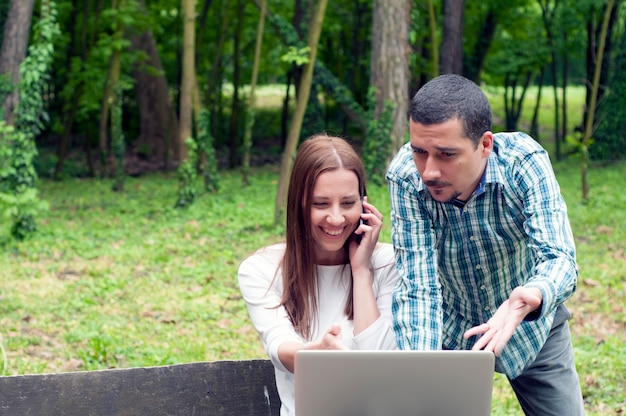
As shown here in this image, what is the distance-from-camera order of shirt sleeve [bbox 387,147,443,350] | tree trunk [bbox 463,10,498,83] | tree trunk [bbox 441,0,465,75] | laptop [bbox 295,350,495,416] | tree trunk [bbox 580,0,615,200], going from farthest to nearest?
tree trunk [bbox 463,10,498,83] → tree trunk [bbox 441,0,465,75] → tree trunk [bbox 580,0,615,200] → shirt sleeve [bbox 387,147,443,350] → laptop [bbox 295,350,495,416]

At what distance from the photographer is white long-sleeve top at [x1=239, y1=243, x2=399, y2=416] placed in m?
3.16

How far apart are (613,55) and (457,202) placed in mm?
19638

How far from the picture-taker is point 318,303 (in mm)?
3348

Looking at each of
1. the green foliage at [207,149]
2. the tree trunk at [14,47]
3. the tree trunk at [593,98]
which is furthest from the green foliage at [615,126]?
the tree trunk at [14,47]

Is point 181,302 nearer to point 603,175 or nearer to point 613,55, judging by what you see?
point 603,175

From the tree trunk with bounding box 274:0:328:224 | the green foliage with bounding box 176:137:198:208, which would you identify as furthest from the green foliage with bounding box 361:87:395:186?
the tree trunk with bounding box 274:0:328:224

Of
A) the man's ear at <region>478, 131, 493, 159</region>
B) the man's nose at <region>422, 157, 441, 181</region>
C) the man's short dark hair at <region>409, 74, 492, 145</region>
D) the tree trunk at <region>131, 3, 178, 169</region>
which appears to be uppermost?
the man's short dark hair at <region>409, 74, 492, 145</region>

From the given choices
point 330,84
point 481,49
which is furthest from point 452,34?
point 481,49

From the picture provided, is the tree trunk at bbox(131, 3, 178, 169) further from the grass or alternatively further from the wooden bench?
the wooden bench

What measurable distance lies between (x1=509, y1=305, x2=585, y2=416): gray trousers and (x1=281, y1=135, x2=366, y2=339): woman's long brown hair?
0.70m

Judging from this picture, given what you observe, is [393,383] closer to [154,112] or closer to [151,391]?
[151,391]

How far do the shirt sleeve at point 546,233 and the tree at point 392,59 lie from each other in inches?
443

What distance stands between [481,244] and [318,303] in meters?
0.67

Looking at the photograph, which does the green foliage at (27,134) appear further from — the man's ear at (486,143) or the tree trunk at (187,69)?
the man's ear at (486,143)
